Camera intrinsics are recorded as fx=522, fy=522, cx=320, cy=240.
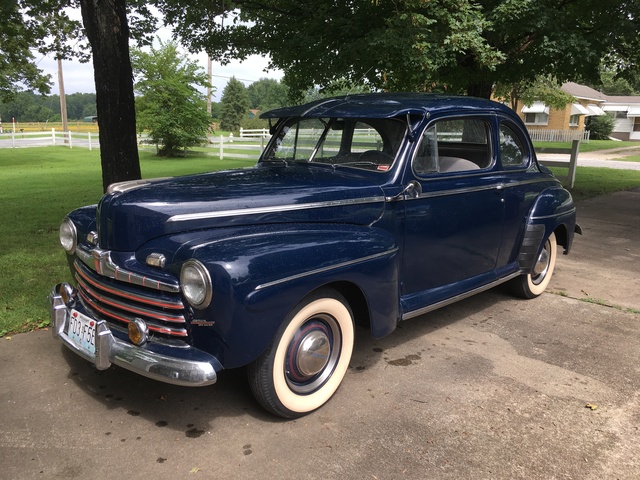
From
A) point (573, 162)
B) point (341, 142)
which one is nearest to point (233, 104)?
point (573, 162)

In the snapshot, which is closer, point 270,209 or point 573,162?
point 270,209

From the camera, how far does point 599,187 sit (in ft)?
43.7

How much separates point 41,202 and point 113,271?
806 cm

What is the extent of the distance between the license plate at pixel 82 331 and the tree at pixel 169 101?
62.3 ft

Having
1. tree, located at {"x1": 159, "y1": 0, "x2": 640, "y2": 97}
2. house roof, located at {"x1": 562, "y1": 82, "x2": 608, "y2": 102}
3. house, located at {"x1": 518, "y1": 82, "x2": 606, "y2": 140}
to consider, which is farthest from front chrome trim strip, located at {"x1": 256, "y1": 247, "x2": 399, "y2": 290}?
house roof, located at {"x1": 562, "y1": 82, "x2": 608, "y2": 102}

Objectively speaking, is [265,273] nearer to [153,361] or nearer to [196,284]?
[196,284]

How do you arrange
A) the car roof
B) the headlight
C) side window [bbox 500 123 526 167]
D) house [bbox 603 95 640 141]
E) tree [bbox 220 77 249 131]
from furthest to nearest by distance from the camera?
1. tree [bbox 220 77 249 131]
2. house [bbox 603 95 640 141]
3. side window [bbox 500 123 526 167]
4. the car roof
5. the headlight

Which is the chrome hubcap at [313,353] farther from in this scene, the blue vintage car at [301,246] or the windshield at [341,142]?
the windshield at [341,142]

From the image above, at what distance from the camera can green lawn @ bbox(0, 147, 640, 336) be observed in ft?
15.4

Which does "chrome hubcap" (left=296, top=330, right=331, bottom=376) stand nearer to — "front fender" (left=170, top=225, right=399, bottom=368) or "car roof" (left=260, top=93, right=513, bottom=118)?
"front fender" (left=170, top=225, right=399, bottom=368)

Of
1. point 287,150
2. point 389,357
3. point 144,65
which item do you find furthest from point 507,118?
point 144,65

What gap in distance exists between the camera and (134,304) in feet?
9.40

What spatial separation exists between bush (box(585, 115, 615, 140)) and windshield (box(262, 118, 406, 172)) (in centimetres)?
4474

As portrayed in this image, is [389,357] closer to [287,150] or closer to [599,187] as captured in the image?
[287,150]
